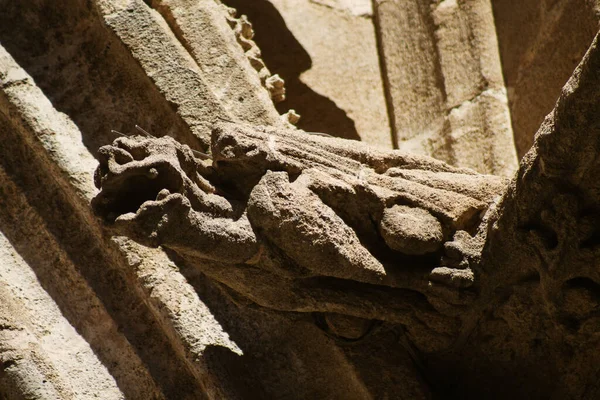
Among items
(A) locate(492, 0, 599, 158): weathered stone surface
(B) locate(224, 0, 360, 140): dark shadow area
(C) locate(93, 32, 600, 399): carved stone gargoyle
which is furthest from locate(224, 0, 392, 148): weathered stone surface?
(C) locate(93, 32, 600, 399): carved stone gargoyle

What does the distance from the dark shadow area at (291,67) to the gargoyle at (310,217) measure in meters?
1.25

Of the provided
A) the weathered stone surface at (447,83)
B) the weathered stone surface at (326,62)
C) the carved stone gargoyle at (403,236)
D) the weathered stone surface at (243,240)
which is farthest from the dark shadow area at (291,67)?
the carved stone gargoyle at (403,236)

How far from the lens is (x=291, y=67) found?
3.37 m

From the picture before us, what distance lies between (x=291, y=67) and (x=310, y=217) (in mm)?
1679

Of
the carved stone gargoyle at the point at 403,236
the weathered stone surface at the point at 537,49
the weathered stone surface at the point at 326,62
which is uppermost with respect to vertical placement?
the weathered stone surface at the point at 326,62

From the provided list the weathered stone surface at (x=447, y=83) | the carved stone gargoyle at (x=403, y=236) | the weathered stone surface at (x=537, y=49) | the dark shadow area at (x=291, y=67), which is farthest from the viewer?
the dark shadow area at (x=291, y=67)

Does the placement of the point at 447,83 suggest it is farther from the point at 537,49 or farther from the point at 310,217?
the point at 310,217

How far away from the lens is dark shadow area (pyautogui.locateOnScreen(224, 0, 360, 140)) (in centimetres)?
328

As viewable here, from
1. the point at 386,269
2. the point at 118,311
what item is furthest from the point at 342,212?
the point at 118,311

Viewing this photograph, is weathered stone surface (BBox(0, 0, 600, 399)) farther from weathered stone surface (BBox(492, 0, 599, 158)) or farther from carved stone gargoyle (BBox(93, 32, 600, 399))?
weathered stone surface (BBox(492, 0, 599, 158))

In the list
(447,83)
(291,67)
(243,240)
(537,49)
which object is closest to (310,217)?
(243,240)

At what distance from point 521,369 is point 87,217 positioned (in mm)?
1190

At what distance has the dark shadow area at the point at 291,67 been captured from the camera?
328cm

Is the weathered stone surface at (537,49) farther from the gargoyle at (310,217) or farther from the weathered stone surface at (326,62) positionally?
the gargoyle at (310,217)
